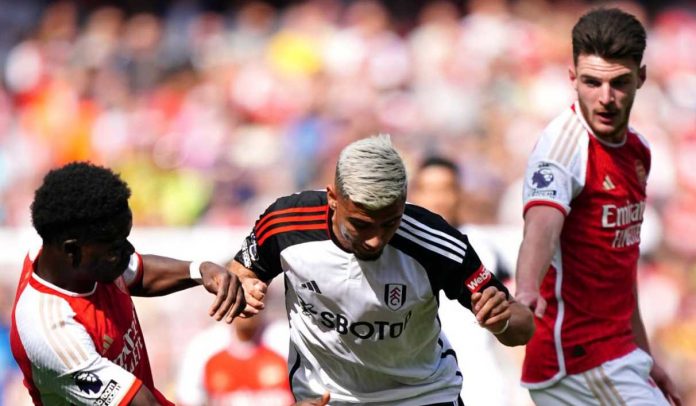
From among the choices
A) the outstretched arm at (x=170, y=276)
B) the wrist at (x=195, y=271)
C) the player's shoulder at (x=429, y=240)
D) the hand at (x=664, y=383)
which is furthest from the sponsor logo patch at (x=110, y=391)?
the hand at (x=664, y=383)

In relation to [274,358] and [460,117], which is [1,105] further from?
[274,358]

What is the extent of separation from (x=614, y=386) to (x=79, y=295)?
2.51 meters

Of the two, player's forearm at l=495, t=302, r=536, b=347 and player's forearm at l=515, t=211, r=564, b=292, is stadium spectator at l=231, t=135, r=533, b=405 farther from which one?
player's forearm at l=515, t=211, r=564, b=292

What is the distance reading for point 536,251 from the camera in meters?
5.04

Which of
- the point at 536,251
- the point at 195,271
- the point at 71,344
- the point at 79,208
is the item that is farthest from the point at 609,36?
the point at 71,344

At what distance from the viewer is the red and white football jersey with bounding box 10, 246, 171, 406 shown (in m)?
4.57

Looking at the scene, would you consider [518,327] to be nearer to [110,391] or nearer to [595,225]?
[595,225]

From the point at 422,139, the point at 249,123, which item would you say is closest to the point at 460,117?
the point at 422,139

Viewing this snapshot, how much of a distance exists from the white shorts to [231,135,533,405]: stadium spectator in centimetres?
64

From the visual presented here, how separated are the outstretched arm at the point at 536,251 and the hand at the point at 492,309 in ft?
0.76


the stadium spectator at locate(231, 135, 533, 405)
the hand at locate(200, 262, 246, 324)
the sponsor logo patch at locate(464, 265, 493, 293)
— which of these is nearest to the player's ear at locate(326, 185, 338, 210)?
the stadium spectator at locate(231, 135, 533, 405)

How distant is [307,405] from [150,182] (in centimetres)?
797

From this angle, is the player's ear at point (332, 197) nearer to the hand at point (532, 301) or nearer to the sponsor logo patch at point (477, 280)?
the sponsor logo patch at point (477, 280)

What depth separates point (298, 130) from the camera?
42.4 ft
